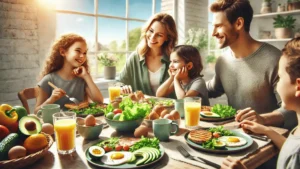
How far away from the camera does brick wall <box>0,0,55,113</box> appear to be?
8.45ft

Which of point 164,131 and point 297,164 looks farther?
point 164,131

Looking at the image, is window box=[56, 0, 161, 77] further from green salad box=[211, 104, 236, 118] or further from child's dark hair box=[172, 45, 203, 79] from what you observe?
green salad box=[211, 104, 236, 118]

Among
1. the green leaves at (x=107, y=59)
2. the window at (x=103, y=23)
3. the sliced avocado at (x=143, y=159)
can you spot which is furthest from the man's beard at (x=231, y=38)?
the green leaves at (x=107, y=59)

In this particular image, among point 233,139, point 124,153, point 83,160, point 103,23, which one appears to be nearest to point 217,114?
point 233,139

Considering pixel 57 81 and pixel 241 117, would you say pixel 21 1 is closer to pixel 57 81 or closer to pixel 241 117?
pixel 57 81

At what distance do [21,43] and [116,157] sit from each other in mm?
2252

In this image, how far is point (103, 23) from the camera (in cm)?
378

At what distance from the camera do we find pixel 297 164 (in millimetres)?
885

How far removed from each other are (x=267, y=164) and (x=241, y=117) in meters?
0.56

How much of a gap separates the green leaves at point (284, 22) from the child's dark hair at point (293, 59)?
10.6 feet

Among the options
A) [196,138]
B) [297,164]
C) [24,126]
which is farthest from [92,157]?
[297,164]

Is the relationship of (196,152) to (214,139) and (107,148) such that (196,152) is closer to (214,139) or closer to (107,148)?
(214,139)

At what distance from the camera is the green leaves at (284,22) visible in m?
3.84

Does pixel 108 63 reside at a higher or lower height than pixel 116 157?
higher
